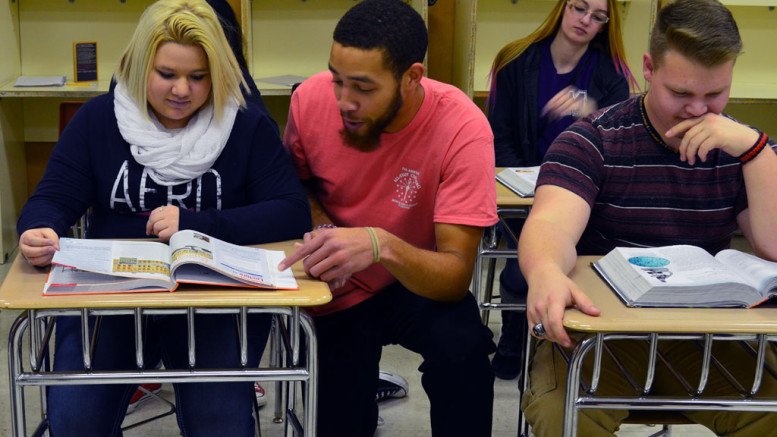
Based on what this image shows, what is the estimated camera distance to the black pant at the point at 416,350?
1763 millimetres

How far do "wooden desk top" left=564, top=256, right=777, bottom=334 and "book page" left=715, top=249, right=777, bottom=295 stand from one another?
0.06 metres

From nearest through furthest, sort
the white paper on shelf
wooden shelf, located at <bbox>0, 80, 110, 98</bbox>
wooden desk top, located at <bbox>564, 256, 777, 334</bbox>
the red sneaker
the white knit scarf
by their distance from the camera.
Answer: wooden desk top, located at <bbox>564, 256, 777, 334</bbox> → the white knit scarf → the red sneaker → wooden shelf, located at <bbox>0, 80, 110, 98</bbox> → the white paper on shelf

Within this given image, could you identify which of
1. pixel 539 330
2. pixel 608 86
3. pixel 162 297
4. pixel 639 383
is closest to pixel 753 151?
pixel 639 383

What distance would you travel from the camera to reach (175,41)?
1.81m

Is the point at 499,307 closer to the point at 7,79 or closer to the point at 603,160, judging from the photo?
the point at 603,160

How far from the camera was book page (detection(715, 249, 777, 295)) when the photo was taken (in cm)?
149

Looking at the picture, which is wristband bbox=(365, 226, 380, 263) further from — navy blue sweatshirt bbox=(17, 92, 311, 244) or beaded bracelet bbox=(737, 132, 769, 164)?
beaded bracelet bbox=(737, 132, 769, 164)

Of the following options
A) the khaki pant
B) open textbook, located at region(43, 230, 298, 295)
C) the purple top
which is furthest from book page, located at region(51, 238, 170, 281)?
the purple top

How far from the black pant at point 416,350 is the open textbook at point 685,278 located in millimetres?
347

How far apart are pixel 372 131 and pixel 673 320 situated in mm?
766

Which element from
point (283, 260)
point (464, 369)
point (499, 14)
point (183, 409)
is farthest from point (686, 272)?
point (499, 14)

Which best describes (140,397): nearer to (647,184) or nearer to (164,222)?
(164,222)

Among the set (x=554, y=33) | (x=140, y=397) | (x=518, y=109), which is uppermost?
(x=554, y=33)

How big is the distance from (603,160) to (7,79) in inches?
122
